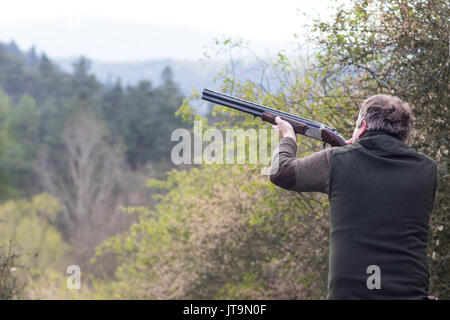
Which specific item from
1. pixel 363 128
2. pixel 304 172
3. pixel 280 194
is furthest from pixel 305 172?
pixel 280 194

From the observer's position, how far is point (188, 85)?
9.36 meters

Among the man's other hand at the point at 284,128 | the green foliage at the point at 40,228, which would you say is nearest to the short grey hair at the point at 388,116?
the man's other hand at the point at 284,128

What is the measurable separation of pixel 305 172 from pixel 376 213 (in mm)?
422

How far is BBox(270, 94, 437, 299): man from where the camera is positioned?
2801 mm

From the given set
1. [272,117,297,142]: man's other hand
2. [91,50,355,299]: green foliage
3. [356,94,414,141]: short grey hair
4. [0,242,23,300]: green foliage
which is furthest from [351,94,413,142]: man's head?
[0,242,23,300]: green foliage

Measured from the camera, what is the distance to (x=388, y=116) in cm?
313

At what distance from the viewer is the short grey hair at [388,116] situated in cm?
312

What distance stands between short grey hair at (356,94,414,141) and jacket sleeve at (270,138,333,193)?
11.2 inches

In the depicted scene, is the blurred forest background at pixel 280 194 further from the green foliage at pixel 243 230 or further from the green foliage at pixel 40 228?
the green foliage at pixel 40 228

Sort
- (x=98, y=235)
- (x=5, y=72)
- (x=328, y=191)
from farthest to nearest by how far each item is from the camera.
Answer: (x=5, y=72)
(x=98, y=235)
(x=328, y=191)

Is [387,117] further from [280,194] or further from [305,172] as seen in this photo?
[280,194]

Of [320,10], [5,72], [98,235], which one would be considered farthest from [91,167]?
[320,10]

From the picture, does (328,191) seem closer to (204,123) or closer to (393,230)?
(393,230)
